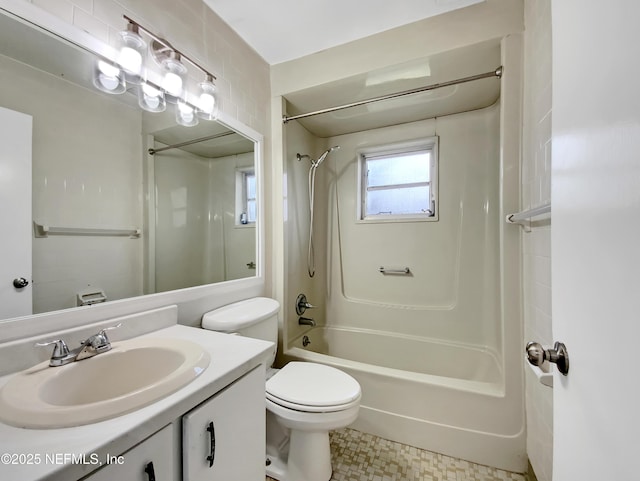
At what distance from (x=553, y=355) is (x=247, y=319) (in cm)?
114

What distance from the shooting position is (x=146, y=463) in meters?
0.51

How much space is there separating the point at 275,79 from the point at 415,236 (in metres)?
1.66

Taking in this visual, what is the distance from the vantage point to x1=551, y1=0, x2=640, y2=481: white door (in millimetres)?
310

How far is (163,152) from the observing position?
125cm

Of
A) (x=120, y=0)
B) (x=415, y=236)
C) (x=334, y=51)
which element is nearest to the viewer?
(x=120, y=0)

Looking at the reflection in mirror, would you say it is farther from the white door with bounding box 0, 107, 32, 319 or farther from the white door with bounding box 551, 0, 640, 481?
the white door with bounding box 551, 0, 640, 481

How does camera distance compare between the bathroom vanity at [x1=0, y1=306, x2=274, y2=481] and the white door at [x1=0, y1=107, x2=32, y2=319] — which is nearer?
the bathroom vanity at [x1=0, y1=306, x2=274, y2=481]

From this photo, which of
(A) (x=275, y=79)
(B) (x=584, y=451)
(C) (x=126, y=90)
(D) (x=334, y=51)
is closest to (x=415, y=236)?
(D) (x=334, y=51)

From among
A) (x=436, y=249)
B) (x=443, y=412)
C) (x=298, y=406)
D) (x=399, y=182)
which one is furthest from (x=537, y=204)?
(x=298, y=406)

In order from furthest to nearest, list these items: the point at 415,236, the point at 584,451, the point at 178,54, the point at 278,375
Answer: the point at 415,236 < the point at 278,375 < the point at 178,54 < the point at 584,451

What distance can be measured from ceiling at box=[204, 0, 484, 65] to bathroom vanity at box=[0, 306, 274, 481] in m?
1.63

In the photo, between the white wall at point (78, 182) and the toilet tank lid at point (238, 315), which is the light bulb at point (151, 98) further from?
the toilet tank lid at point (238, 315)

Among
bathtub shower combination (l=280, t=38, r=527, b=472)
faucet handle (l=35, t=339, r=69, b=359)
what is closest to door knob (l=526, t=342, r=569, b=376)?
bathtub shower combination (l=280, t=38, r=527, b=472)

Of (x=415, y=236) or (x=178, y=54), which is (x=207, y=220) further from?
(x=415, y=236)
